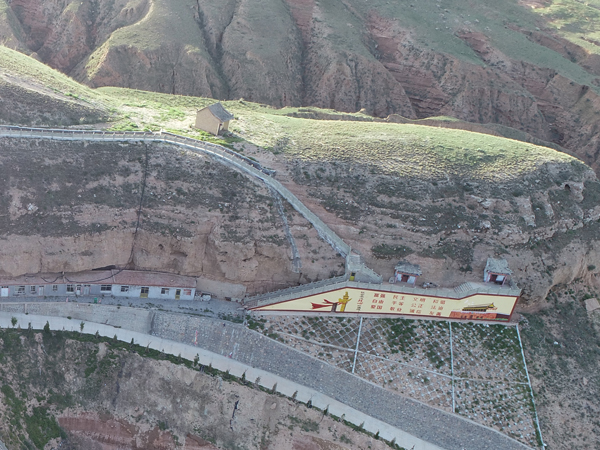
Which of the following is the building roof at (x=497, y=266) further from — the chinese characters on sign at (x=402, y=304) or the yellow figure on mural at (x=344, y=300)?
the yellow figure on mural at (x=344, y=300)

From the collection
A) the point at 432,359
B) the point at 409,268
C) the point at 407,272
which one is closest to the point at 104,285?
the point at 407,272

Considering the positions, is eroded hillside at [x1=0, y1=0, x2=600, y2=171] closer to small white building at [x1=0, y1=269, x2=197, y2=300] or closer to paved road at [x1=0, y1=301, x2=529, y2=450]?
small white building at [x1=0, y1=269, x2=197, y2=300]

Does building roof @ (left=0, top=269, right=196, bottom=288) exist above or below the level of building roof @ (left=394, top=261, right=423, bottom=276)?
below

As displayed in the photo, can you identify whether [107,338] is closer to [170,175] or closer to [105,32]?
[170,175]

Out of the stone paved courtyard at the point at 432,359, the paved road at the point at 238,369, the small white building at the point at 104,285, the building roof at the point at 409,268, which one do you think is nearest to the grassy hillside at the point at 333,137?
the building roof at the point at 409,268

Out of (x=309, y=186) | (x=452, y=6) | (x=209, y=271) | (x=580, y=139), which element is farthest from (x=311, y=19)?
(x=209, y=271)

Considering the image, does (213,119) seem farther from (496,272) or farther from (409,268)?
(496,272)

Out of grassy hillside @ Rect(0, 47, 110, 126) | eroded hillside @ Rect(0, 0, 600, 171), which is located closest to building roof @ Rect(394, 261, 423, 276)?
grassy hillside @ Rect(0, 47, 110, 126)
